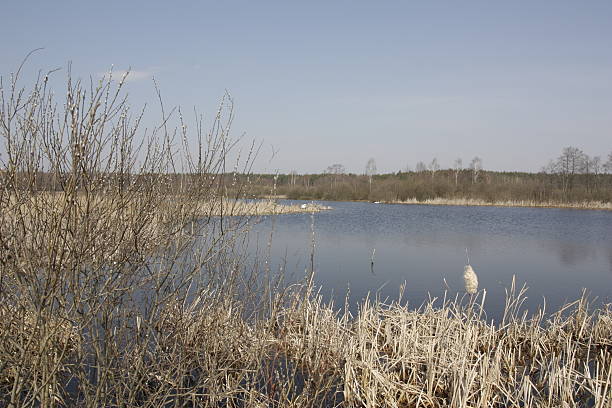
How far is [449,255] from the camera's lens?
1318cm

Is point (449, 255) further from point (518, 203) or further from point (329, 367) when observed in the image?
point (518, 203)

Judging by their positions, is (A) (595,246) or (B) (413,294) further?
(A) (595,246)

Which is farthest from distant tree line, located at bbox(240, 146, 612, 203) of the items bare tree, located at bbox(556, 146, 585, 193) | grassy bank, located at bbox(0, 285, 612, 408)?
grassy bank, located at bbox(0, 285, 612, 408)

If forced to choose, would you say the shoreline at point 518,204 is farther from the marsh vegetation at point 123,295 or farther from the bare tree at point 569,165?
the marsh vegetation at point 123,295

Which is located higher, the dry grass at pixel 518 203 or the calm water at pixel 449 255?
the dry grass at pixel 518 203

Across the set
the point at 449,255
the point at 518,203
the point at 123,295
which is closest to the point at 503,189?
the point at 518,203

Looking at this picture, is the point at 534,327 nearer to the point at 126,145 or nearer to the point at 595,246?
the point at 126,145

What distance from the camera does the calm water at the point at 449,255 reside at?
30.1 ft

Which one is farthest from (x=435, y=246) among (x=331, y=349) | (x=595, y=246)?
(x=331, y=349)

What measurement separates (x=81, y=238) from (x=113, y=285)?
44 cm

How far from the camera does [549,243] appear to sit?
1561 cm

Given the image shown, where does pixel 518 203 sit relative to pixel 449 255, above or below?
above

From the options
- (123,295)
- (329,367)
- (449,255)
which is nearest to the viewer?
(123,295)

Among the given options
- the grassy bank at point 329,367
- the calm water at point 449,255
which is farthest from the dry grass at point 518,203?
the grassy bank at point 329,367
